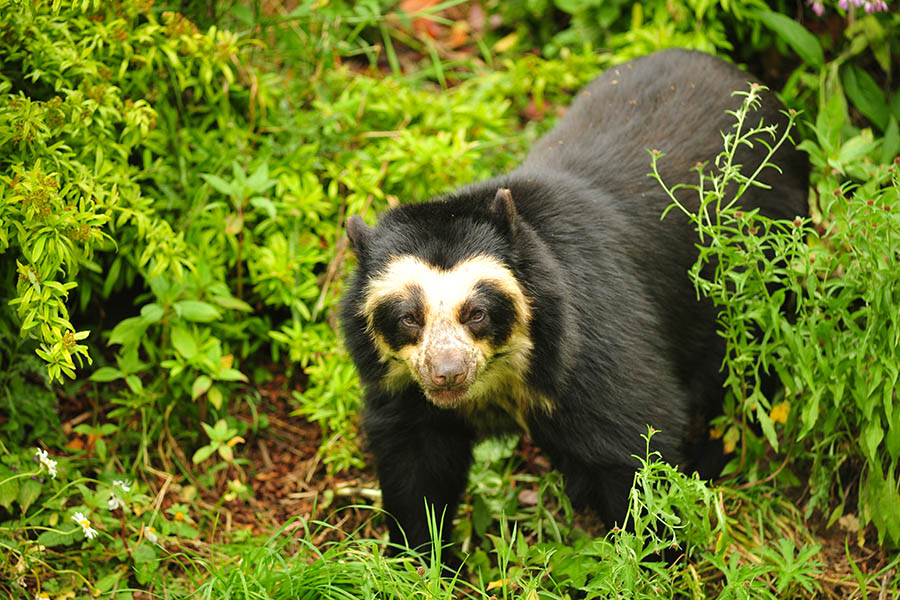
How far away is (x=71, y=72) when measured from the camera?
4578 millimetres

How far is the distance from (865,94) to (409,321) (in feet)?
11.6

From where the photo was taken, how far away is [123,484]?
4.92m

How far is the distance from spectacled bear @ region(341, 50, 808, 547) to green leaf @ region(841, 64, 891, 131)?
1087mm

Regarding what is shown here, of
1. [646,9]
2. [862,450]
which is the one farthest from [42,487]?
[646,9]

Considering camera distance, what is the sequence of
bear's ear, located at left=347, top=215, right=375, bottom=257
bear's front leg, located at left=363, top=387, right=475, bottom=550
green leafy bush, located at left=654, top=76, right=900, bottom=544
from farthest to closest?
bear's front leg, located at left=363, top=387, right=475, bottom=550, bear's ear, located at left=347, top=215, right=375, bottom=257, green leafy bush, located at left=654, top=76, right=900, bottom=544

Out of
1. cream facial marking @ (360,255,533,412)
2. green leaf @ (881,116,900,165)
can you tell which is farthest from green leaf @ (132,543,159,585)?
green leaf @ (881,116,900,165)

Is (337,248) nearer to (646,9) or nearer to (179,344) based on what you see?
(179,344)

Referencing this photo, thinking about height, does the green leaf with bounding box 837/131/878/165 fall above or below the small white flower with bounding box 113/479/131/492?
above

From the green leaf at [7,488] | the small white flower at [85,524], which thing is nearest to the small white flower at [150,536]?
the small white flower at [85,524]

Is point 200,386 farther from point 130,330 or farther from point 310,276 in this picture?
point 310,276

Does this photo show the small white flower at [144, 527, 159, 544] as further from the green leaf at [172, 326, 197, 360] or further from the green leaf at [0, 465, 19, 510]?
the green leaf at [172, 326, 197, 360]

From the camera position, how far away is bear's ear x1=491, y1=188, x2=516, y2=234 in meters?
3.99

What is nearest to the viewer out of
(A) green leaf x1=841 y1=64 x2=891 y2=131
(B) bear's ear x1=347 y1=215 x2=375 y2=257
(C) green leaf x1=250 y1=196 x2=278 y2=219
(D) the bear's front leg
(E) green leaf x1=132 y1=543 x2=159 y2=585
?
(B) bear's ear x1=347 y1=215 x2=375 y2=257

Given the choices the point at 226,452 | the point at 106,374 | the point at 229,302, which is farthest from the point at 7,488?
the point at 229,302
